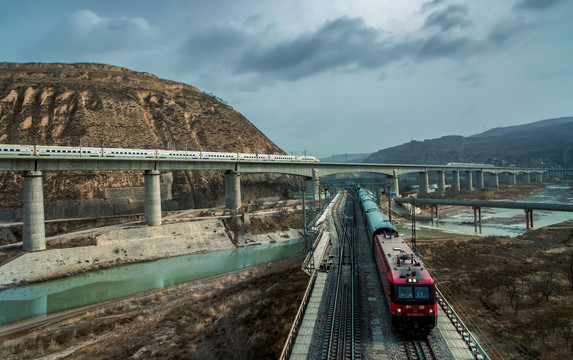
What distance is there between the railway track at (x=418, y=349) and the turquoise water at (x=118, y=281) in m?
27.0

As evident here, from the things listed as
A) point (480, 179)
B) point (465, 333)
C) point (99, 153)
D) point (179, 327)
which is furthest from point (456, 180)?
point (179, 327)

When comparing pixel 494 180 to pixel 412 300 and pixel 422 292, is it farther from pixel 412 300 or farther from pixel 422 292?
pixel 412 300

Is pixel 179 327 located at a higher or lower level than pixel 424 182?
lower

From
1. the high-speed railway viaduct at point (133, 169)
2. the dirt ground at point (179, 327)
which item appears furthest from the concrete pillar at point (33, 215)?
the dirt ground at point (179, 327)

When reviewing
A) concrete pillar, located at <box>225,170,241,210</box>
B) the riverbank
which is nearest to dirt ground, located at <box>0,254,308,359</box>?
the riverbank

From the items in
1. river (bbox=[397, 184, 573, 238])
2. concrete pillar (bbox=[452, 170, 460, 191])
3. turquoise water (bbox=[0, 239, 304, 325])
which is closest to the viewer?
turquoise water (bbox=[0, 239, 304, 325])

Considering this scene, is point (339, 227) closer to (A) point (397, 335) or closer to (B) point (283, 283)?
(B) point (283, 283)

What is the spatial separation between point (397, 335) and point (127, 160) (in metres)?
46.9

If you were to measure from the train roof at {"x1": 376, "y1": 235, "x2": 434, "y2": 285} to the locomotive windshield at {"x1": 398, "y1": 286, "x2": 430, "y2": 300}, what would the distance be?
23 centimetres

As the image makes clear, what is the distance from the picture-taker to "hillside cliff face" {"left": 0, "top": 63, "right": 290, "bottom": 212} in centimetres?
6431

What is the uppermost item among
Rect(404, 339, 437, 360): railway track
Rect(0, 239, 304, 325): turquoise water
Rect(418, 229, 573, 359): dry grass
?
Rect(404, 339, 437, 360): railway track

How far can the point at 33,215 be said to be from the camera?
130 ft

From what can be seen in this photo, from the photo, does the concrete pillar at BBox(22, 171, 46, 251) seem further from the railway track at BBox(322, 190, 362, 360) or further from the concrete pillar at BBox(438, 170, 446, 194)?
the concrete pillar at BBox(438, 170, 446, 194)

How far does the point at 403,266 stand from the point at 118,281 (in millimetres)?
32161
